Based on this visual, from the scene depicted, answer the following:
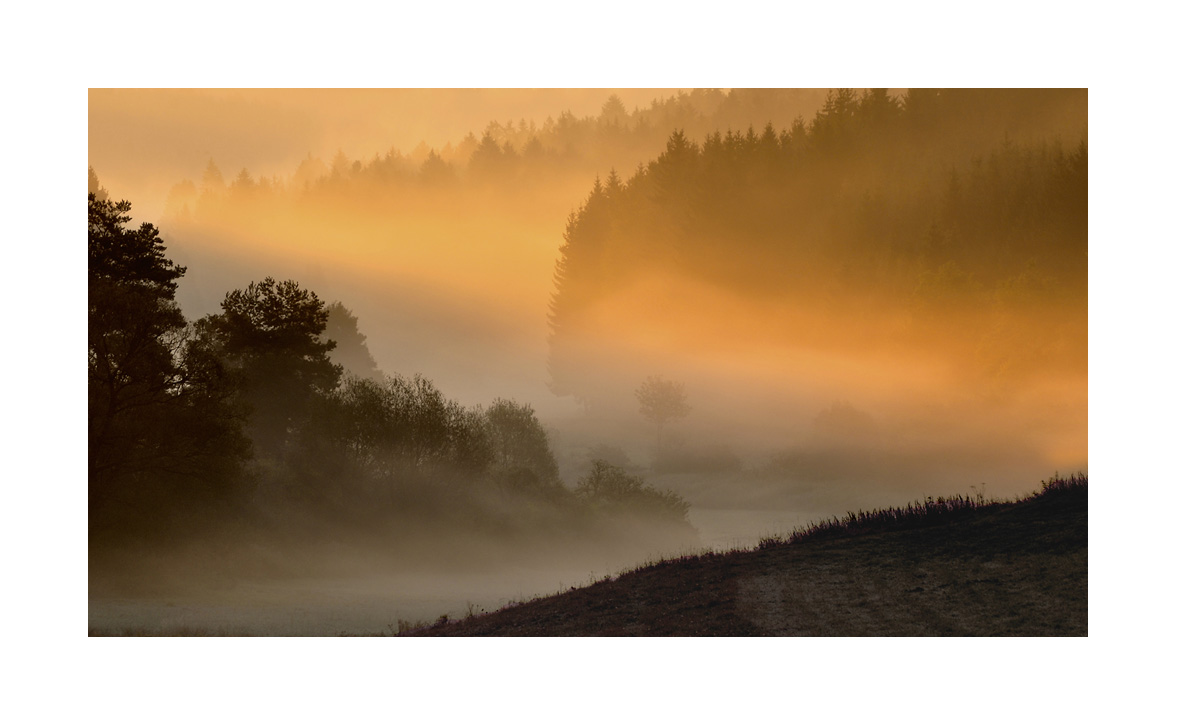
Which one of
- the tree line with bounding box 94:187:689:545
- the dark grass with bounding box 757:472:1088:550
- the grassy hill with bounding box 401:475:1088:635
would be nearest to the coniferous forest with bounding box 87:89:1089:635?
the tree line with bounding box 94:187:689:545

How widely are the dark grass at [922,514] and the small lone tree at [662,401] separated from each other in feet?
7.10

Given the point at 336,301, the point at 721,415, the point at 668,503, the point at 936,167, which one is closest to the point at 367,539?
the point at 336,301

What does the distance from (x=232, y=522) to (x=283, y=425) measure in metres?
1.44

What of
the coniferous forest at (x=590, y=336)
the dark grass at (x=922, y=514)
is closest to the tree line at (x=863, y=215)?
the coniferous forest at (x=590, y=336)

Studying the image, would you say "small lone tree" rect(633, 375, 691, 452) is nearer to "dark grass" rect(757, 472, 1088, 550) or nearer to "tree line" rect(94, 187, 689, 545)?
"tree line" rect(94, 187, 689, 545)

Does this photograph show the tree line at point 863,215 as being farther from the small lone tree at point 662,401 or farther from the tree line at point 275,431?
the tree line at point 275,431

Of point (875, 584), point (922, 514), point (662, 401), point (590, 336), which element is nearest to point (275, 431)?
point (590, 336)

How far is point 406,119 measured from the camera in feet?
42.8

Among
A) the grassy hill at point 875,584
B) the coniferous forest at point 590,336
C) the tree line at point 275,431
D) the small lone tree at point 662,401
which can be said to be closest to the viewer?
the grassy hill at point 875,584

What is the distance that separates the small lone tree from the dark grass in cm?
216

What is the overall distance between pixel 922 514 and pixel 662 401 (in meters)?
3.83

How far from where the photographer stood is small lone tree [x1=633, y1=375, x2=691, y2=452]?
13.0 meters

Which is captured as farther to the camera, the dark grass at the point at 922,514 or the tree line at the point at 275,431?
the dark grass at the point at 922,514

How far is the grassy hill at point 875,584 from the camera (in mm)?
11773
